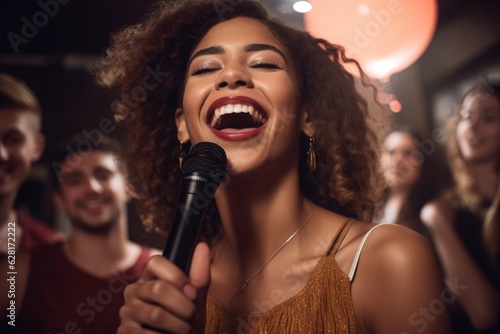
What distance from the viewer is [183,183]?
806mm

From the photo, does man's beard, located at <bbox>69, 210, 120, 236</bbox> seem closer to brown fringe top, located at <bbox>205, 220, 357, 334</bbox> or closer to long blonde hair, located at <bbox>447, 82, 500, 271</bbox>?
brown fringe top, located at <bbox>205, 220, 357, 334</bbox>

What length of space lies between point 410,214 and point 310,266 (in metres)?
0.87

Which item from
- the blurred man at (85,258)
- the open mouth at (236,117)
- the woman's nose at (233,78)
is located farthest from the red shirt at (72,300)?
the woman's nose at (233,78)

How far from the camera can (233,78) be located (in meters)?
1.07


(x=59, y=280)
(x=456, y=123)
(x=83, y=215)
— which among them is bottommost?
(x=59, y=280)

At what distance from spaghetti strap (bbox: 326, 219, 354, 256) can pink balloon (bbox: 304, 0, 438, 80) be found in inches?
26.8

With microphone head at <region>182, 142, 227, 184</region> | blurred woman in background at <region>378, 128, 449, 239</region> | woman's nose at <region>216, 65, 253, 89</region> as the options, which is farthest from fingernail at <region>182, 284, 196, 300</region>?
blurred woman in background at <region>378, 128, 449, 239</region>

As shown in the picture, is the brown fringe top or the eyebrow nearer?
the brown fringe top

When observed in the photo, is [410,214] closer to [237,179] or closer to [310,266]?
[310,266]

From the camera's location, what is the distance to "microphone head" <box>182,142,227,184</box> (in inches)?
32.6

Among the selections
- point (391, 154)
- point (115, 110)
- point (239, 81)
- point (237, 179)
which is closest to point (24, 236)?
point (115, 110)

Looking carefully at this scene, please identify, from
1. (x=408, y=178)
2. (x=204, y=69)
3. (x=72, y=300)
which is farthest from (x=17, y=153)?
(x=408, y=178)

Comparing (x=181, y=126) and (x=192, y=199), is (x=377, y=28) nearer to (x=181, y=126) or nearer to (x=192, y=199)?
(x=181, y=126)

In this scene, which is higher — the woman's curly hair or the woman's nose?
the woman's nose
